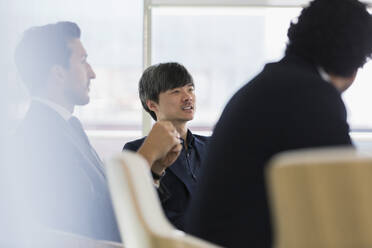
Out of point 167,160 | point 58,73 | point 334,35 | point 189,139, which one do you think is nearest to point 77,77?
point 58,73

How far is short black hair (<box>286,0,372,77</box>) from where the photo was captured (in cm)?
184

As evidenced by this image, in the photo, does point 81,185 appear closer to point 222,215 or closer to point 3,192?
point 3,192

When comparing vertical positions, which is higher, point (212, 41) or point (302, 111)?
point (302, 111)

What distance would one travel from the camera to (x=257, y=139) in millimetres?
1571

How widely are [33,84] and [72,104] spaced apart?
187mm

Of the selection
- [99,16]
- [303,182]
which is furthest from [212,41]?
[303,182]

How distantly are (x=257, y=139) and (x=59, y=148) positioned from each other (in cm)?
115

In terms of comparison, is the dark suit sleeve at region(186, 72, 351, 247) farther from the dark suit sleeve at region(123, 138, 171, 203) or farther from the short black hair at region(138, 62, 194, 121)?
the short black hair at region(138, 62, 194, 121)

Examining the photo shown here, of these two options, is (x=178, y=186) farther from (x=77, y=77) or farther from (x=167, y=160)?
(x=77, y=77)

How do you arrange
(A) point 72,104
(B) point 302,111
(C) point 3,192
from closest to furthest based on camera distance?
(B) point 302,111, (A) point 72,104, (C) point 3,192

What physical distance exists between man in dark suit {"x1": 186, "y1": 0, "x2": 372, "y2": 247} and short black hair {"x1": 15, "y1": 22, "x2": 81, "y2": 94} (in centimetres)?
127

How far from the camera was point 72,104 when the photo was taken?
2.75 metres

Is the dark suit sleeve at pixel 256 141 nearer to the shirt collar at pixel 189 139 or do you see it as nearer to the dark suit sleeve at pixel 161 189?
the dark suit sleeve at pixel 161 189

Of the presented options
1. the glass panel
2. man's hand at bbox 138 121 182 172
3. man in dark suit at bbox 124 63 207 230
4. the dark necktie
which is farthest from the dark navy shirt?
the glass panel
